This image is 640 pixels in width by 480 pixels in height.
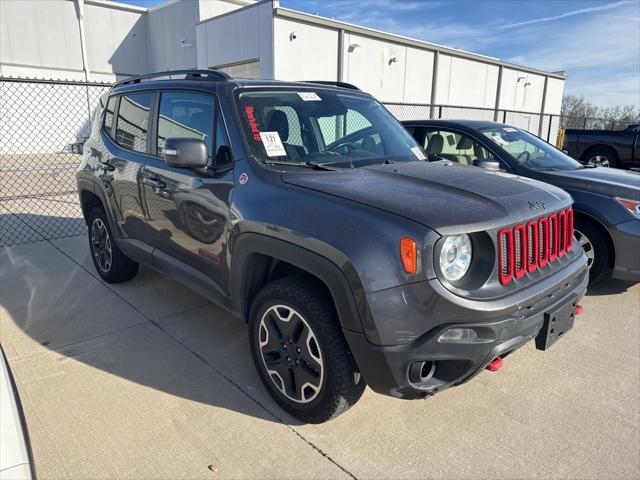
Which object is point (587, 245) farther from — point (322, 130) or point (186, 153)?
point (186, 153)

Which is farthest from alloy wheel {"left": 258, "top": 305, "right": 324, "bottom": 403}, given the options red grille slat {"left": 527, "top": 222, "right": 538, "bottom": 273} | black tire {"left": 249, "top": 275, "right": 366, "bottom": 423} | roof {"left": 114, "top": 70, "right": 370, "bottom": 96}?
roof {"left": 114, "top": 70, "right": 370, "bottom": 96}

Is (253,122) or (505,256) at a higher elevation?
(253,122)

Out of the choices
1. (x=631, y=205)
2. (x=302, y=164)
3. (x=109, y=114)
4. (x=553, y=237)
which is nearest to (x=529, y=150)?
(x=631, y=205)

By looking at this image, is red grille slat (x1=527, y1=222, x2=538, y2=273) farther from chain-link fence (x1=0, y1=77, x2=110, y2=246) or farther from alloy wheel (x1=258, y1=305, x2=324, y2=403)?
chain-link fence (x1=0, y1=77, x2=110, y2=246)

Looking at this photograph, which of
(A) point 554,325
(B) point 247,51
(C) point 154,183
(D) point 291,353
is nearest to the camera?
(A) point 554,325

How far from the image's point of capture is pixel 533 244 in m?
2.61

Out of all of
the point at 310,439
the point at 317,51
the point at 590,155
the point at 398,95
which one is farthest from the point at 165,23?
the point at 310,439

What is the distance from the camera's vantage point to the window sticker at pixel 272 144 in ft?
9.78

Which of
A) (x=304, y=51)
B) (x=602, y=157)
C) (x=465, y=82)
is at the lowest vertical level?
(x=602, y=157)

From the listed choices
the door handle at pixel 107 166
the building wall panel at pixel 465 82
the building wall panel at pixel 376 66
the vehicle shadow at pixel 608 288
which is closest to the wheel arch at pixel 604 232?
the vehicle shadow at pixel 608 288

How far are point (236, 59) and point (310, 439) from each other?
18418mm

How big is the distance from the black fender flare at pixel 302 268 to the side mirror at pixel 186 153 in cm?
54

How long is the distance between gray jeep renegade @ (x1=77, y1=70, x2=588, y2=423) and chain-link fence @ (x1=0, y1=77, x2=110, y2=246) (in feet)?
12.3

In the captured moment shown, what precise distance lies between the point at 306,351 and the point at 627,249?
345cm
